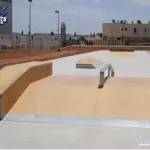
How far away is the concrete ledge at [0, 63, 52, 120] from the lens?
5.84 m

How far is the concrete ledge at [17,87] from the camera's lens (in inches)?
230

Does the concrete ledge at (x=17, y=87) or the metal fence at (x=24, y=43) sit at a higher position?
the metal fence at (x=24, y=43)

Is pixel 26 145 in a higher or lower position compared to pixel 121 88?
lower

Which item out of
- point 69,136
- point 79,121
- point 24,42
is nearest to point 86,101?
point 79,121

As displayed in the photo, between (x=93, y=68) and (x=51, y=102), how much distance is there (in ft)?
30.4

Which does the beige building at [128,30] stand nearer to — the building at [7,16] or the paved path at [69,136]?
the building at [7,16]

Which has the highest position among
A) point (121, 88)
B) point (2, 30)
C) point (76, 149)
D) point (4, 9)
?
point (4, 9)

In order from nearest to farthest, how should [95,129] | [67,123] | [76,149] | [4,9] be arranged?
[76,149] < [95,129] < [67,123] < [4,9]

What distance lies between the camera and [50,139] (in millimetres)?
4605

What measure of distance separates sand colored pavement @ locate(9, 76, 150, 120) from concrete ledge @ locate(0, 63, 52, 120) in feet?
0.46

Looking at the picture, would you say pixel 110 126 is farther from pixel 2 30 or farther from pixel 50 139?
pixel 2 30

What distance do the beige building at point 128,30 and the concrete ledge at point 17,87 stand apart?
62.5 meters

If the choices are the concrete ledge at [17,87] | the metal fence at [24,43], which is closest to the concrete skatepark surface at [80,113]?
the concrete ledge at [17,87]

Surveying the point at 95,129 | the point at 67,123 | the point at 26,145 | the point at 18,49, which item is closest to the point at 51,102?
the point at 67,123
